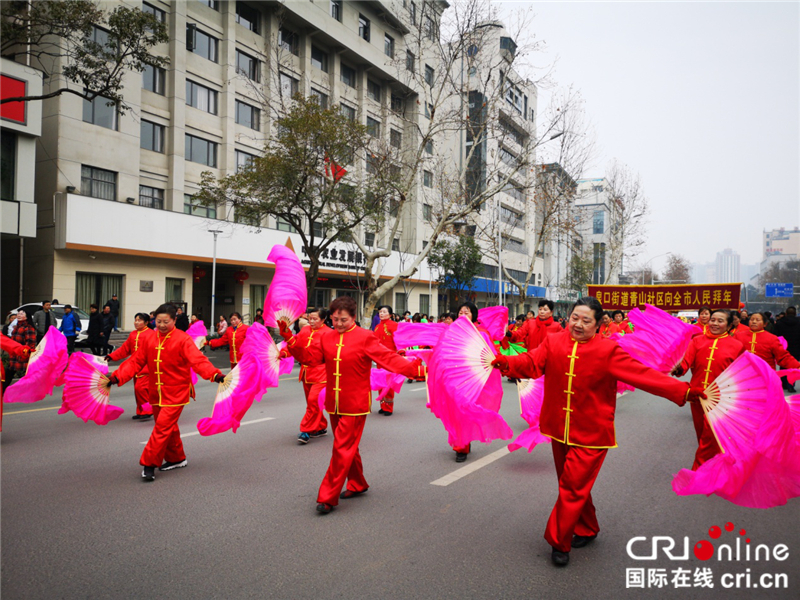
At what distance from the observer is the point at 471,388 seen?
160 inches

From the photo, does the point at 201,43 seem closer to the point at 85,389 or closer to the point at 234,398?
the point at 85,389

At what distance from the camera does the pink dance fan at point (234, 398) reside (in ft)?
17.2

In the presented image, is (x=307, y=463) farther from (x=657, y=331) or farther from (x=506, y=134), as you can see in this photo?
(x=506, y=134)

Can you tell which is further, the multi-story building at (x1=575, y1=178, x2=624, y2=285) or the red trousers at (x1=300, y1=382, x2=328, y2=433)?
the multi-story building at (x1=575, y1=178, x2=624, y2=285)

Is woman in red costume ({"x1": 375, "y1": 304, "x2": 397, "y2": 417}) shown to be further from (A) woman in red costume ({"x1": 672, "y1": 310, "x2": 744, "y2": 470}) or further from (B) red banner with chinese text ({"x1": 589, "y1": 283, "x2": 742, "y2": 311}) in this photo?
(B) red banner with chinese text ({"x1": 589, "y1": 283, "x2": 742, "y2": 311})

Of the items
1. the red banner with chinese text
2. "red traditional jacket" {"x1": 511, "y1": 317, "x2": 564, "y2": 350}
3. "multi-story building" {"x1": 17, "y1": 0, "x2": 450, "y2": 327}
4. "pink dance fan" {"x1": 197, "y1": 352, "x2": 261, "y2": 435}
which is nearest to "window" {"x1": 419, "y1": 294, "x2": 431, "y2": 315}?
"multi-story building" {"x1": 17, "y1": 0, "x2": 450, "y2": 327}

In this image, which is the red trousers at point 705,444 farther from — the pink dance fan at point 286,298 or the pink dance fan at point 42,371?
the pink dance fan at point 42,371

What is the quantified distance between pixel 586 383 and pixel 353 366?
1.86 metres

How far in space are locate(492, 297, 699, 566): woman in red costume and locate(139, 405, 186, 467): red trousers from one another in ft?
10.5

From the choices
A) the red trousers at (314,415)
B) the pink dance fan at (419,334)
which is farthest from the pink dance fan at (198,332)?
the pink dance fan at (419,334)

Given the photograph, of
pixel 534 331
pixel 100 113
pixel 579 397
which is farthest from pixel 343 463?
pixel 100 113

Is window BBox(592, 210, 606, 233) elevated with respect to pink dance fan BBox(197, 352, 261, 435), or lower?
elevated

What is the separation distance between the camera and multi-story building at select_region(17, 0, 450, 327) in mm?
19031

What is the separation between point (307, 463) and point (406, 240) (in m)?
30.1
